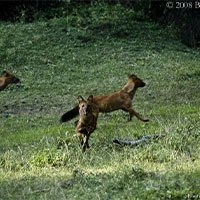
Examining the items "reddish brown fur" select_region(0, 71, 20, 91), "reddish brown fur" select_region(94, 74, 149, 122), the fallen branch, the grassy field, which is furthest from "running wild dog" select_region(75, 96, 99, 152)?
"reddish brown fur" select_region(0, 71, 20, 91)

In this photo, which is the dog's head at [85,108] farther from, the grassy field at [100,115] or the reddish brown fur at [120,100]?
the reddish brown fur at [120,100]

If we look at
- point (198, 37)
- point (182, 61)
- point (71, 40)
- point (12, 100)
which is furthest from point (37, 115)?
point (198, 37)

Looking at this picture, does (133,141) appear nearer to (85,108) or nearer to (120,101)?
(85,108)

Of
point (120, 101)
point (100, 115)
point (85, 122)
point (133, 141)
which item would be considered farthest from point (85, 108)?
point (100, 115)

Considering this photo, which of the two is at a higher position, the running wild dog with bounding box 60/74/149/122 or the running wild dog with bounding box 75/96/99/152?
the running wild dog with bounding box 75/96/99/152

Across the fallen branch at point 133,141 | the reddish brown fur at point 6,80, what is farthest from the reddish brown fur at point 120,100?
the reddish brown fur at point 6,80

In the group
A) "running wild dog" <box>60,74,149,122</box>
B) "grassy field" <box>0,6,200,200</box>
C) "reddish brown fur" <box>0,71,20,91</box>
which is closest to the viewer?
"grassy field" <box>0,6,200,200</box>

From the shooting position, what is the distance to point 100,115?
1512 cm

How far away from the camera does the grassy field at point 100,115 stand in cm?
713

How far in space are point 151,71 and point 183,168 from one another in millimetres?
13103

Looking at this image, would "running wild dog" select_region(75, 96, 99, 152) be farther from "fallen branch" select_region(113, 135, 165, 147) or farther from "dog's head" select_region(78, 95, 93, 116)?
"fallen branch" select_region(113, 135, 165, 147)

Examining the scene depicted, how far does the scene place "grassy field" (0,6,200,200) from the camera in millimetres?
7133

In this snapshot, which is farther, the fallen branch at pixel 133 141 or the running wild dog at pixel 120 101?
the running wild dog at pixel 120 101

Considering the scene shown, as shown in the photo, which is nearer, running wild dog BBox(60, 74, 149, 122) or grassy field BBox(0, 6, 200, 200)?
grassy field BBox(0, 6, 200, 200)
